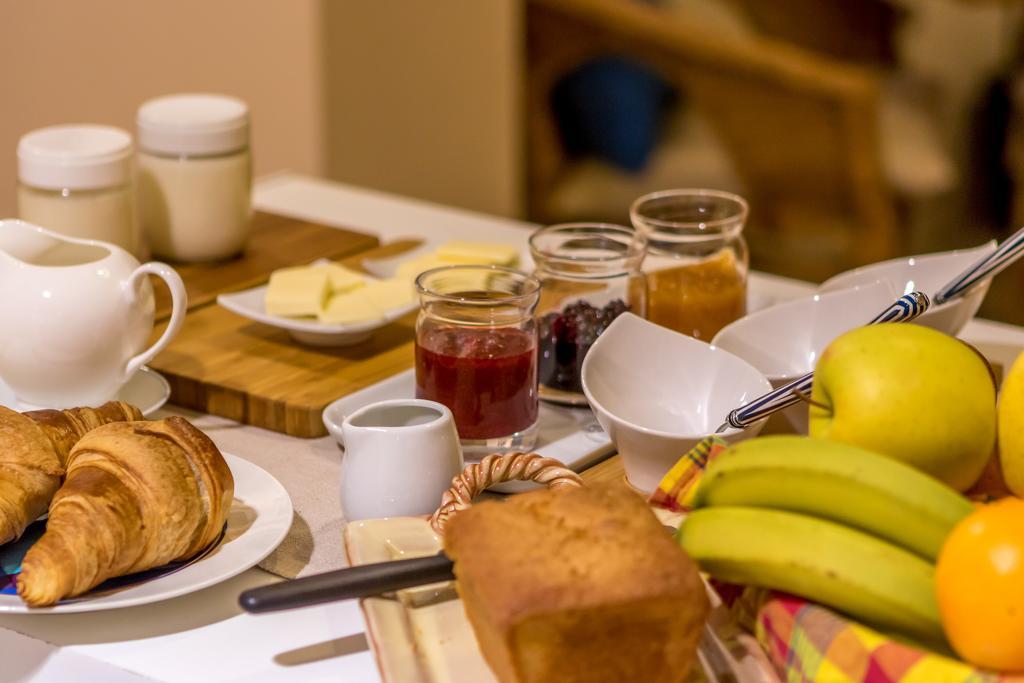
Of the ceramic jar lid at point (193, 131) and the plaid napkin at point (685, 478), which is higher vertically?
the ceramic jar lid at point (193, 131)

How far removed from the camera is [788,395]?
35.3 inches

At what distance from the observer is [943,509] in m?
0.70

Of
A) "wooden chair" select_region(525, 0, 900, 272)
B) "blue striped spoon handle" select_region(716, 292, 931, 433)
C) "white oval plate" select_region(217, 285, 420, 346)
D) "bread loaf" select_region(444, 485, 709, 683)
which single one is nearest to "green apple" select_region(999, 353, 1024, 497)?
"blue striped spoon handle" select_region(716, 292, 931, 433)

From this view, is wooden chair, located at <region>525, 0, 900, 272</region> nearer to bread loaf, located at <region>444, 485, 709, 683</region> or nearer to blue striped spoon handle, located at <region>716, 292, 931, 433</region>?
blue striped spoon handle, located at <region>716, 292, 931, 433</region>

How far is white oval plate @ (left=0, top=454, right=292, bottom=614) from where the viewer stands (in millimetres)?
784

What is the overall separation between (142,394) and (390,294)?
10.2 inches

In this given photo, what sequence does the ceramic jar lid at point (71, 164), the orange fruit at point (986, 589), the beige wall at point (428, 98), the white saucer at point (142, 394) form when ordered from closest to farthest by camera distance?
the orange fruit at point (986, 589)
the white saucer at point (142, 394)
the ceramic jar lid at point (71, 164)
the beige wall at point (428, 98)

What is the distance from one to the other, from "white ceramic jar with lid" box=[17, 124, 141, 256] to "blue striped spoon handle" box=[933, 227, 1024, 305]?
32.1 inches

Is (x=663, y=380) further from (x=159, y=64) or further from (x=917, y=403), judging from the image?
(x=159, y=64)

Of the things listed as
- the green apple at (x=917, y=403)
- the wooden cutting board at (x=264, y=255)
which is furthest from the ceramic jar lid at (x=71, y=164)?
the green apple at (x=917, y=403)

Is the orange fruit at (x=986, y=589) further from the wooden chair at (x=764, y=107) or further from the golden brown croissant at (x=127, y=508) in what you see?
the wooden chair at (x=764, y=107)

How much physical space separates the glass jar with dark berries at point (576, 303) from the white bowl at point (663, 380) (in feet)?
0.28

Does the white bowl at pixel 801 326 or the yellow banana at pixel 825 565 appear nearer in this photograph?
the yellow banana at pixel 825 565

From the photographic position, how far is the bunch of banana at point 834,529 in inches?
27.0
